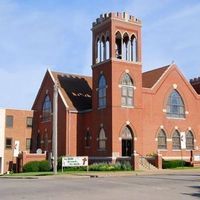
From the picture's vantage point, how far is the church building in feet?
151

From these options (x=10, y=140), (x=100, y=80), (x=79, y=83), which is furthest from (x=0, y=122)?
(x=100, y=80)

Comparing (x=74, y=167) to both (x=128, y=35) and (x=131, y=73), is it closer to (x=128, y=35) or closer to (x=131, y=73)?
(x=131, y=73)

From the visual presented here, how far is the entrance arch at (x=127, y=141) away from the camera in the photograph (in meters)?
46.1

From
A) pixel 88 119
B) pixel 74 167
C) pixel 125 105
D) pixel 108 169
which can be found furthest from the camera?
pixel 88 119

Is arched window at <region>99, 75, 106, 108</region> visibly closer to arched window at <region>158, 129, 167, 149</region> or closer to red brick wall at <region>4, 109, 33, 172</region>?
arched window at <region>158, 129, 167, 149</region>

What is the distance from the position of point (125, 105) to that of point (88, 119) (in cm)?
556

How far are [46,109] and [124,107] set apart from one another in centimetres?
1485

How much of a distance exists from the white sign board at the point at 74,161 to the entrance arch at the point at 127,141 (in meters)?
6.94

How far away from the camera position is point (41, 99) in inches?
2308

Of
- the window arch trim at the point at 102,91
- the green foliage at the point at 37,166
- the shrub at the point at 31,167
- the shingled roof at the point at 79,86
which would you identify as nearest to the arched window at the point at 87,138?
the shingled roof at the point at 79,86

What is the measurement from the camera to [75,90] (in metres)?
54.4

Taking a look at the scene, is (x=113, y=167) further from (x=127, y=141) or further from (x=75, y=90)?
(x=75, y=90)

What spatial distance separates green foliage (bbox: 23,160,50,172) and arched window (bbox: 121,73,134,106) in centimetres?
1040

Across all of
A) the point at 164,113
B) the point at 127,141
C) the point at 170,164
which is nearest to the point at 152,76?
the point at 164,113
